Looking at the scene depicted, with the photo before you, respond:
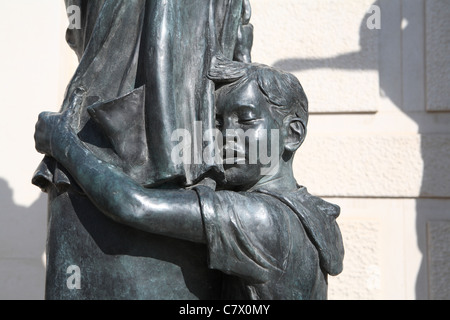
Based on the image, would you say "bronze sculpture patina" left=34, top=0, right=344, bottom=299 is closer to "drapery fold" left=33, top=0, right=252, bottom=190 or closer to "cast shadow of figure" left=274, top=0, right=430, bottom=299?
"drapery fold" left=33, top=0, right=252, bottom=190

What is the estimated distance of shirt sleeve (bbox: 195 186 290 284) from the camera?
1.15 metres

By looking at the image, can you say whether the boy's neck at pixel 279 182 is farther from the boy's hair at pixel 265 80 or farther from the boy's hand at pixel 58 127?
the boy's hand at pixel 58 127

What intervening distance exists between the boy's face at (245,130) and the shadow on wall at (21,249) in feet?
4.41

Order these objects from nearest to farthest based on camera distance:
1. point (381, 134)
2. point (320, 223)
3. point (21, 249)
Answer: point (320, 223), point (381, 134), point (21, 249)

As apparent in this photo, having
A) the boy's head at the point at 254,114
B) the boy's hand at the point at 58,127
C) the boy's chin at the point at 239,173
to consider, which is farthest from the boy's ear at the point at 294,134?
the boy's hand at the point at 58,127

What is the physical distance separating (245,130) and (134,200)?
25 cm

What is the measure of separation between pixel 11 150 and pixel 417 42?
4.63ft

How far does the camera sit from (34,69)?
2.49 m

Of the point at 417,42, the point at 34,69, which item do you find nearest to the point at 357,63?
the point at 417,42

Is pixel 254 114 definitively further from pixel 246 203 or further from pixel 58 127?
pixel 58 127

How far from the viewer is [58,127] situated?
4.06 feet

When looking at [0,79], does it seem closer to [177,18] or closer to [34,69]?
[34,69]

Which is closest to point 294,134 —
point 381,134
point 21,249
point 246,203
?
point 246,203

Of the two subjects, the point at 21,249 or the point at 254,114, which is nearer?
the point at 254,114
